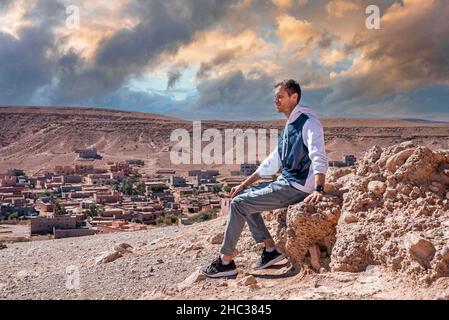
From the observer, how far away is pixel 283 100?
461 cm

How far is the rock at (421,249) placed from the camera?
3.69 meters

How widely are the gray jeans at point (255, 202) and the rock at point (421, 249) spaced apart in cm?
105

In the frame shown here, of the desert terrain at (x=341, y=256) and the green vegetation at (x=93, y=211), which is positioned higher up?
the desert terrain at (x=341, y=256)

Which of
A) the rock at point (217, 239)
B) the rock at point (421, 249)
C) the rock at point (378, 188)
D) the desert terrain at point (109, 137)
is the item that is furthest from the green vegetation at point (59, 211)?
the rock at point (421, 249)

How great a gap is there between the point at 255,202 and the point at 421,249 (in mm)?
1393

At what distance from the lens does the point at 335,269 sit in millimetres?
4273

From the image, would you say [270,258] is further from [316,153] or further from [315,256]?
[316,153]

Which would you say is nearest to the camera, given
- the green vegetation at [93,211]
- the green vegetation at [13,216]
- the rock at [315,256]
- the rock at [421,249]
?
the rock at [421,249]

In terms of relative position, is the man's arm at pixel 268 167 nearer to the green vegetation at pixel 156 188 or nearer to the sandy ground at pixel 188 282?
the sandy ground at pixel 188 282

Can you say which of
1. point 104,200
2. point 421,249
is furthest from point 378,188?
point 104,200

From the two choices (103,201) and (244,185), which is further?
(103,201)

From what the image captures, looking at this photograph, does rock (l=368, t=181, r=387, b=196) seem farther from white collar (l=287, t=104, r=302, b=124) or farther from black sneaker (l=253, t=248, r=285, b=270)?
black sneaker (l=253, t=248, r=285, b=270)

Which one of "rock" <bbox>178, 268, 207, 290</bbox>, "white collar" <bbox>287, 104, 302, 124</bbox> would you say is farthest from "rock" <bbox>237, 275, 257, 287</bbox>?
"white collar" <bbox>287, 104, 302, 124</bbox>

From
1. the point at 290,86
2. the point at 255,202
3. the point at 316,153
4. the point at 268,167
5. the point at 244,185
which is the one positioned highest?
the point at 290,86
